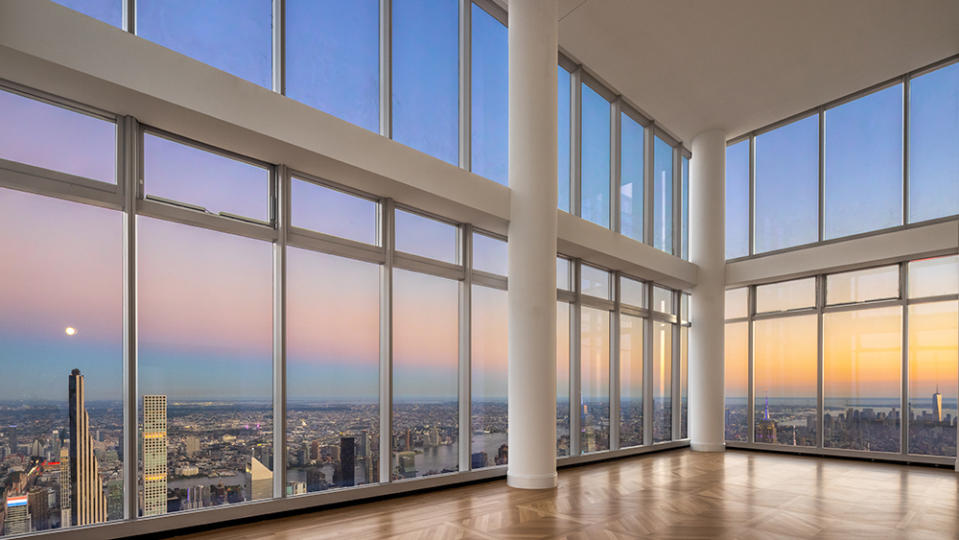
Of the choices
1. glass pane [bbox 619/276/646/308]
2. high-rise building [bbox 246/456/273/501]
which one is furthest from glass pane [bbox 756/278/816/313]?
high-rise building [bbox 246/456/273/501]

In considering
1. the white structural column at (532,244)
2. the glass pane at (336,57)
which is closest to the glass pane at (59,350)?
the glass pane at (336,57)

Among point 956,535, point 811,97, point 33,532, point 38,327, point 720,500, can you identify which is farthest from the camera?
point 811,97

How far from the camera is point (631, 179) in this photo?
9.88 metres

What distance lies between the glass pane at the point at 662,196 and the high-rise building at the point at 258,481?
25.5 ft

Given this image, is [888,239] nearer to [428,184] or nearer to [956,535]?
[956,535]

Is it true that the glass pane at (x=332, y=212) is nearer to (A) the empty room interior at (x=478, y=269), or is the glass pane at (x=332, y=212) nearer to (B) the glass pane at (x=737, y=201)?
(A) the empty room interior at (x=478, y=269)

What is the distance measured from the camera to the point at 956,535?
4.54 meters

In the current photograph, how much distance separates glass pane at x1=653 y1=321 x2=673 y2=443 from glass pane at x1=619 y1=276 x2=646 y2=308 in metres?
0.61

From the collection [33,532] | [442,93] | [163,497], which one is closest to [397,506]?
[163,497]

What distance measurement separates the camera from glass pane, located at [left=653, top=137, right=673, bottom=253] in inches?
415

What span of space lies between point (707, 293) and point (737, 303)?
3.09 ft

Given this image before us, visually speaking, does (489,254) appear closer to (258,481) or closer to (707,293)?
(258,481)

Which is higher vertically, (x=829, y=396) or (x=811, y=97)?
(x=811, y=97)

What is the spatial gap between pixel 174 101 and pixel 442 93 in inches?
128
